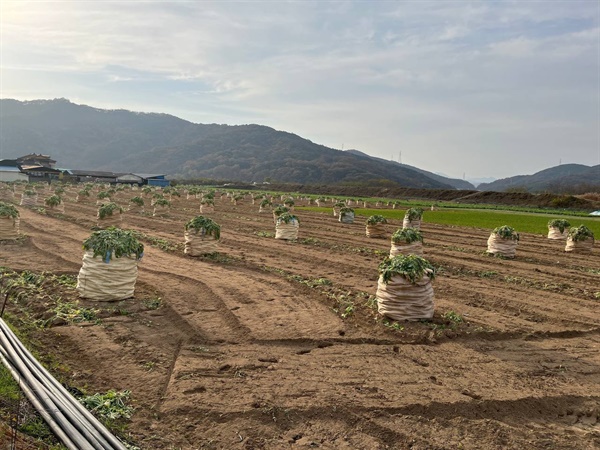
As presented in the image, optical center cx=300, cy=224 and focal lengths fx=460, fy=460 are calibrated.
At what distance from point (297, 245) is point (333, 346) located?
1221 cm

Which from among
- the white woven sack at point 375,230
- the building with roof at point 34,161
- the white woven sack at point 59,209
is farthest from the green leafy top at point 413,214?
the building with roof at point 34,161

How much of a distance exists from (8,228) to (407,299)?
14862mm

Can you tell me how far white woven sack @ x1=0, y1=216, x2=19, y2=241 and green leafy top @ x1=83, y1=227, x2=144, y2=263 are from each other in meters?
9.26

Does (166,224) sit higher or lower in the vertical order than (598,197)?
lower

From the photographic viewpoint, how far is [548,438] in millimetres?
5234

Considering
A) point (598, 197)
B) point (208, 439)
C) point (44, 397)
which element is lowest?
point (208, 439)

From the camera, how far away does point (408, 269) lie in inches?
336

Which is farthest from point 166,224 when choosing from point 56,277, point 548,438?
point 548,438

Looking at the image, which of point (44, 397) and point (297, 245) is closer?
point (44, 397)

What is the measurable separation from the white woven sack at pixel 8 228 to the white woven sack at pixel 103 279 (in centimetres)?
929

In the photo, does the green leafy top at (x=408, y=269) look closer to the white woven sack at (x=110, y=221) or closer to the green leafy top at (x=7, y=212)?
the green leafy top at (x=7, y=212)

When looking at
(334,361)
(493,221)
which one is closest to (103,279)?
(334,361)

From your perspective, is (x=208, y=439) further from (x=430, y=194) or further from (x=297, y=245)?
(x=430, y=194)

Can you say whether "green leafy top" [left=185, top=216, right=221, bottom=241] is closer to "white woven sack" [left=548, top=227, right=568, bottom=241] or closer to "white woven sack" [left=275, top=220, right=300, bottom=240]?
"white woven sack" [left=275, top=220, right=300, bottom=240]
